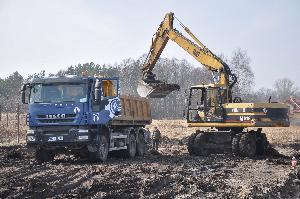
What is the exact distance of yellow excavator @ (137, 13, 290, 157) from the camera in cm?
2003

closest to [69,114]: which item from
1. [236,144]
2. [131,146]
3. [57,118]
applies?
[57,118]

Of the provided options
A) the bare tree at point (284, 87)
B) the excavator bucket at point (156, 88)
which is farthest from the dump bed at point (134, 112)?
the bare tree at point (284, 87)

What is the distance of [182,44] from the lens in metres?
23.9

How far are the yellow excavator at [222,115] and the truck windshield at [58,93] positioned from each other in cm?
644

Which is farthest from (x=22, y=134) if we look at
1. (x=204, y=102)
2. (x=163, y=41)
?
(x=204, y=102)

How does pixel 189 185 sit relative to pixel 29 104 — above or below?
below

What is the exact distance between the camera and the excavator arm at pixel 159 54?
22.4 metres

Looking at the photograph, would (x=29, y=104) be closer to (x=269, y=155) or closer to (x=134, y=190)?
(x=134, y=190)

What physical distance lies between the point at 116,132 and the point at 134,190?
26.9 ft

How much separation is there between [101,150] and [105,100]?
5.85ft

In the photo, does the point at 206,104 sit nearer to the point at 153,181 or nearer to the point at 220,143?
the point at 220,143

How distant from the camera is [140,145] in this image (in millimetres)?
21016

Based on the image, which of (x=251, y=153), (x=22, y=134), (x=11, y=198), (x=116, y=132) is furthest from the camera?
(x=22, y=134)

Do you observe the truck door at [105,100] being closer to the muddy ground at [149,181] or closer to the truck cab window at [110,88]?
the truck cab window at [110,88]
